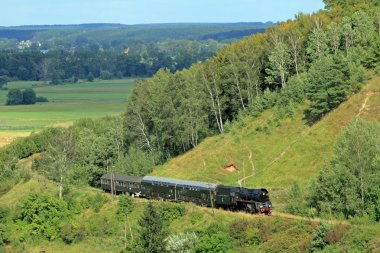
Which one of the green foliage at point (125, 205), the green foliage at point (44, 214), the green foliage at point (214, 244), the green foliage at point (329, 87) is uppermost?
the green foliage at point (329, 87)

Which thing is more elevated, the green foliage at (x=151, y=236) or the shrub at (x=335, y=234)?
the shrub at (x=335, y=234)

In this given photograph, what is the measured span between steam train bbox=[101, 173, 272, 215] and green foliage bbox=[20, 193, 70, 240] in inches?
300

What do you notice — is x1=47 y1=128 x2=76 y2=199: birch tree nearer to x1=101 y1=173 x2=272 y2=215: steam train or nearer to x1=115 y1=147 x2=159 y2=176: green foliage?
x1=115 y1=147 x2=159 y2=176: green foliage

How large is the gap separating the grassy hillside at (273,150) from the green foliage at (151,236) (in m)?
21.7

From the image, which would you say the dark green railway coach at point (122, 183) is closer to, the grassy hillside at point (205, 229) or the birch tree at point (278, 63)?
the grassy hillside at point (205, 229)

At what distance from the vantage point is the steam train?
8075 centimetres

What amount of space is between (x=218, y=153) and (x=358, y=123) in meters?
24.9

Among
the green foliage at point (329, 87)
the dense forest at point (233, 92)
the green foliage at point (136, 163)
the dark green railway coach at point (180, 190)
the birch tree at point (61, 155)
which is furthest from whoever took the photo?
the birch tree at point (61, 155)

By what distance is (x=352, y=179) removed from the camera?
76875 mm

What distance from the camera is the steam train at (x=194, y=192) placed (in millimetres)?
80750

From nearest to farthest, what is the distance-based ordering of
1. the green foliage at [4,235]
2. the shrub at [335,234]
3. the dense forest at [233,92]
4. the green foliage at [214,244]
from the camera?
the shrub at [335,234], the green foliage at [214,244], the green foliage at [4,235], the dense forest at [233,92]

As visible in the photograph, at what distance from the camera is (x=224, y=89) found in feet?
387

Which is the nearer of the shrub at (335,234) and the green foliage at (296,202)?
the shrub at (335,234)

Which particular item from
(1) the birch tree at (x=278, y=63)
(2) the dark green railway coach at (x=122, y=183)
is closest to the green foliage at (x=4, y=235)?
(2) the dark green railway coach at (x=122, y=183)
